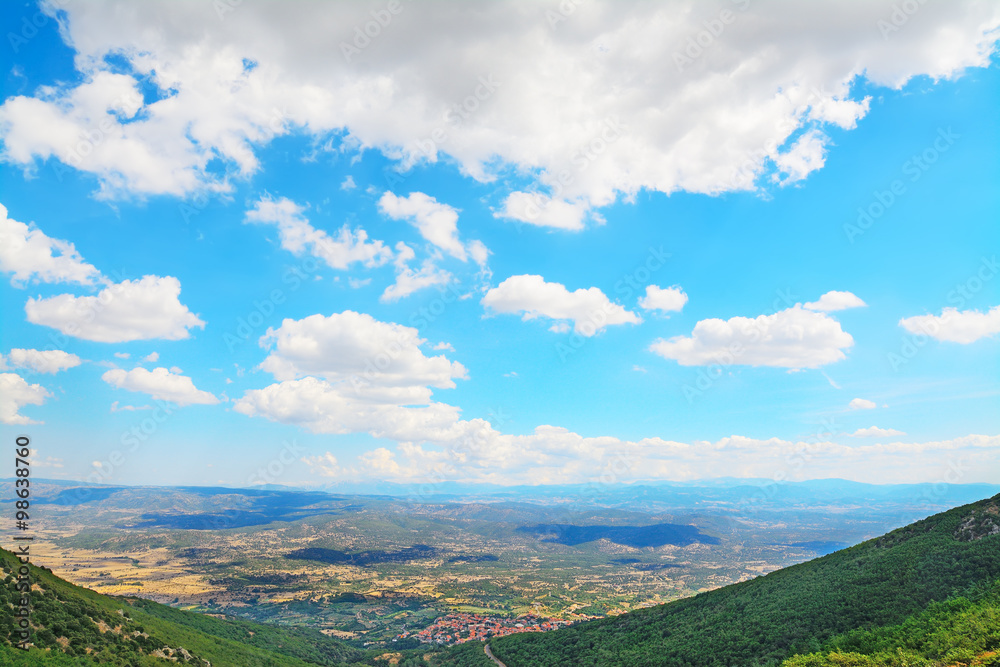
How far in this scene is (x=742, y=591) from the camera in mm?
85062

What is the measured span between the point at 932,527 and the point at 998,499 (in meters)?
9.20

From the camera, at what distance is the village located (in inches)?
6294

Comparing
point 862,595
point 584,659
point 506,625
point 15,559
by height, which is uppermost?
point 15,559

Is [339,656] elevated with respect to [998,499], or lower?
lower

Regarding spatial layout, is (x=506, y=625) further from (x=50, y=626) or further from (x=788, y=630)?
(x=50, y=626)

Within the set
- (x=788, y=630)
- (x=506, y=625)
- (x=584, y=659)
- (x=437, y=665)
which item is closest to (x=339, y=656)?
(x=437, y=665)

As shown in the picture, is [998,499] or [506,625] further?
[506,625]

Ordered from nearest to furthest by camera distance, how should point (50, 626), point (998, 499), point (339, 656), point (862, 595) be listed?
point (50, 626)
point (862, 595)
point (998, 499)
point (339, 656)

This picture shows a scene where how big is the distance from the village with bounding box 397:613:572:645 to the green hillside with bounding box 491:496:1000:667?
76934mm

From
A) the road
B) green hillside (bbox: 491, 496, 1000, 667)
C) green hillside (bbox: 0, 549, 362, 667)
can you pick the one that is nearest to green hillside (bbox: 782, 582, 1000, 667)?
green hillside (bbox: 491, 496, 1000, 667)

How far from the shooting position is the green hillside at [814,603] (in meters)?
54.3

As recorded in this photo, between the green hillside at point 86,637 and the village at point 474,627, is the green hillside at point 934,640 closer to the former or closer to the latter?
the green hillside at point 86,637

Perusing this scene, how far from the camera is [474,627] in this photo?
574 ft

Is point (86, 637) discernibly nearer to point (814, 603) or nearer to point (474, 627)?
point (814, 603)
